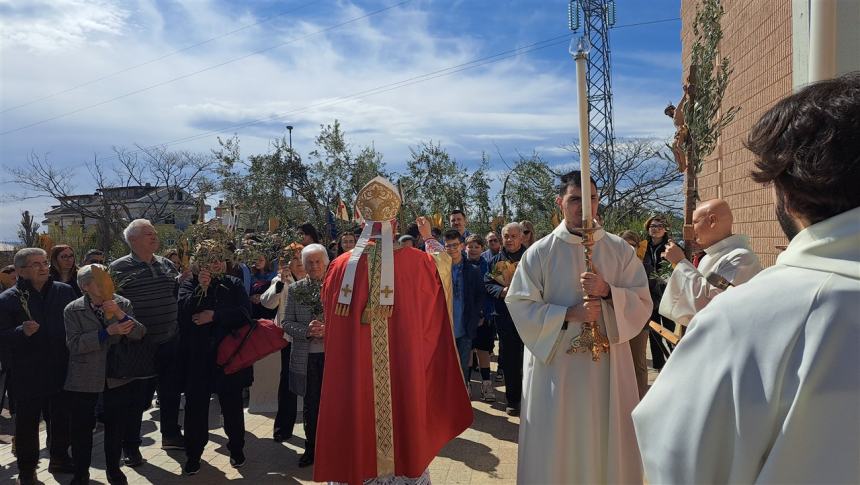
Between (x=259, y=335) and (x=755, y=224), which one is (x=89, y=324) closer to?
(x=259, y=335)

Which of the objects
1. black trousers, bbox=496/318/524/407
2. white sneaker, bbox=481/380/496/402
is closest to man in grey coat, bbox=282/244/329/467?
black trousers, bbox=496/318/524/407

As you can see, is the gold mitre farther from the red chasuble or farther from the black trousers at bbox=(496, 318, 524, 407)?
the black trousers at bbox=(496, 318, 524, 407)

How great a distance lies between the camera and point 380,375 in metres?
4.30

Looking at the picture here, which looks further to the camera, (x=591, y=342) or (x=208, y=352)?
(x=208, y=352)

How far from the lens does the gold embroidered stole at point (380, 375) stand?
4.23 meters

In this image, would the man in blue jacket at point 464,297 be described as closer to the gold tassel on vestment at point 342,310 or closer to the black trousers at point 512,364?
the black trousers at point 512,364

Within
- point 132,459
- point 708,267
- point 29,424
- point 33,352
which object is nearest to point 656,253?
point 708,267

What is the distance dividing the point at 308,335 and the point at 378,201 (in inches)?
60.9

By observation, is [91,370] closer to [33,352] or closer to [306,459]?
[33,352]

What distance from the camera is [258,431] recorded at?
6.63 m

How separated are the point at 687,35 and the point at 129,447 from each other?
28.8ft

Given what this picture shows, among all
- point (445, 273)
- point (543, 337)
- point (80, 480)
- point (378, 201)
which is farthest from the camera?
point (80, 480)

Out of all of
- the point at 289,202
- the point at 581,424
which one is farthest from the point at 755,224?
the point at 289,202

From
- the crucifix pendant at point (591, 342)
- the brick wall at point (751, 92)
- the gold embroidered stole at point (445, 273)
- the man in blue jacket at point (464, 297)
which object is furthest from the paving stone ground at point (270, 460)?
the brick wall at point (751, 92)
